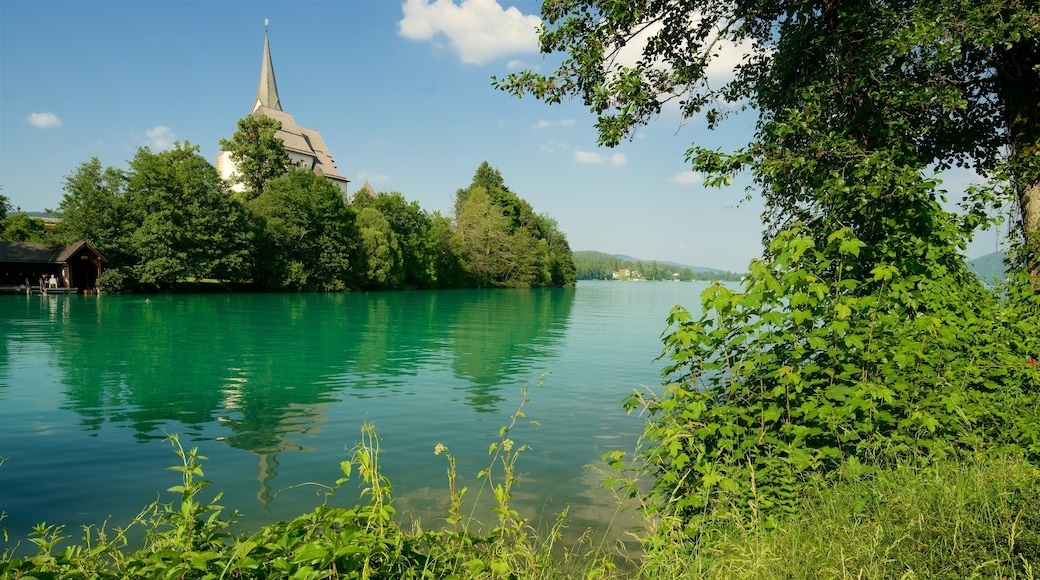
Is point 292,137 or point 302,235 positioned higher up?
point 292,137

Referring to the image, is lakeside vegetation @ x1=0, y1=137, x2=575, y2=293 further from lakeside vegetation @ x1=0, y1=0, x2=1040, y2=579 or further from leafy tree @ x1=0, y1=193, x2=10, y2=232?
lakeside vegetation @ x1=0, y1=0, x2=1040, y2=579

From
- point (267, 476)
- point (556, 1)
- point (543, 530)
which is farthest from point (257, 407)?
point (556, 1)

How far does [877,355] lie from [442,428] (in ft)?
27.4

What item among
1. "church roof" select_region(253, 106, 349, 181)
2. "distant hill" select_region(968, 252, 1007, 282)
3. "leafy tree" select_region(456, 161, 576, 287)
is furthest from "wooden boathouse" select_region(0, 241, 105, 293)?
"distant hill" select_region(968, 252, 1007, 282)

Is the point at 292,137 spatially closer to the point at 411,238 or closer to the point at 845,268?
the point at 411,238

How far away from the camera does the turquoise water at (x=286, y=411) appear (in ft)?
27.4

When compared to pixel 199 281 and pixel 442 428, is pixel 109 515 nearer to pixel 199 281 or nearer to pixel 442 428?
pixel 442 428

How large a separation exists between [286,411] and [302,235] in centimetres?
5855

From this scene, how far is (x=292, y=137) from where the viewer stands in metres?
112

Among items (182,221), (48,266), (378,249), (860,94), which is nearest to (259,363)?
(860,94)

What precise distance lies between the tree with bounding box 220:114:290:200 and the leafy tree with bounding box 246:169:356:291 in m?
6.86

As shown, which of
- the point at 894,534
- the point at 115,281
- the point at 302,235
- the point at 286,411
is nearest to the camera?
the point at 894,534

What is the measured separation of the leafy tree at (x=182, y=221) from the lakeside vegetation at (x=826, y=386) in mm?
56600

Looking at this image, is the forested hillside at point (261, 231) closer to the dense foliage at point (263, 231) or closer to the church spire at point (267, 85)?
the dense foliage at point (263, 231)
